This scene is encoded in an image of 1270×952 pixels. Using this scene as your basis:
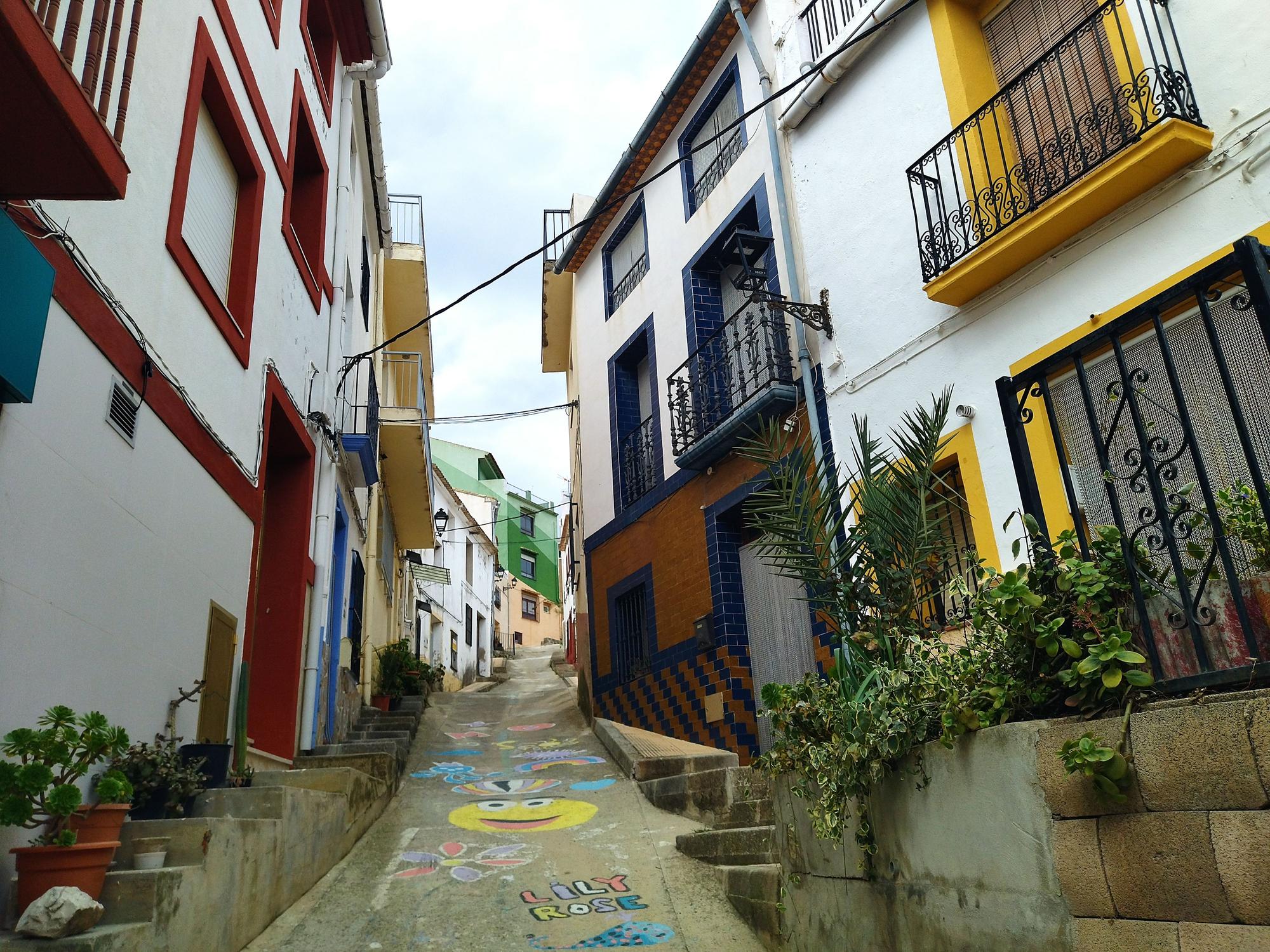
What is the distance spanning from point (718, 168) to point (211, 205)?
6.62 metres

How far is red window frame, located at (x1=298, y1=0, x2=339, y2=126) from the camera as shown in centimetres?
1024

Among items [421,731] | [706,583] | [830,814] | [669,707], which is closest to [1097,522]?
[830,814]

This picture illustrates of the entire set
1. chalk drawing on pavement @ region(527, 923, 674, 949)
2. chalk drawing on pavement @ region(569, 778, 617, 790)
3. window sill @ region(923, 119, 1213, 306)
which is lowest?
chalk drawing on pavement @ region(527, 923, 674, 949)

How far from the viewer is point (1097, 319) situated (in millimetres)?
6344

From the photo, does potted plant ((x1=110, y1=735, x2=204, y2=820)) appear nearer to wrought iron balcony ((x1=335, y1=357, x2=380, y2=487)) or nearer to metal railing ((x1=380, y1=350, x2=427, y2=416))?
wrought iron balcony ((x1=335, y1=357, x2=380, y2=487))

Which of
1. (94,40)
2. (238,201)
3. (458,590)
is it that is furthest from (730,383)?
(458,590)

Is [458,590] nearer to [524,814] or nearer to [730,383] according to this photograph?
[730,383]

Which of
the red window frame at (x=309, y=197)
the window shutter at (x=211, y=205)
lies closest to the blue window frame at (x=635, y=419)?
the red window frame at (x=309, y=197)

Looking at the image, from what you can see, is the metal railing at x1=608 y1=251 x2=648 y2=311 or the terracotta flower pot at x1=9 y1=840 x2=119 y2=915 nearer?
the terracotta flower pot at x1=9 y1=840 x2=119 y2=915

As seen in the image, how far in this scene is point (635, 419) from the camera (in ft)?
45.7

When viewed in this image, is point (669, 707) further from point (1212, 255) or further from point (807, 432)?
point (1212, 255)

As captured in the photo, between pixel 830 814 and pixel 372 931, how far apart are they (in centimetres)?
297

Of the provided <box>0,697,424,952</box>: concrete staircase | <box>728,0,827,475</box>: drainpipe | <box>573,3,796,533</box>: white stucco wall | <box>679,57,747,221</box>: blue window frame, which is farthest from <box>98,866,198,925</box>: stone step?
<box>679,57,747,221</box>: blue window frame

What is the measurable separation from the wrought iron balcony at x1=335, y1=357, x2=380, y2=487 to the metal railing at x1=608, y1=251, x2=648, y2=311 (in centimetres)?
372
